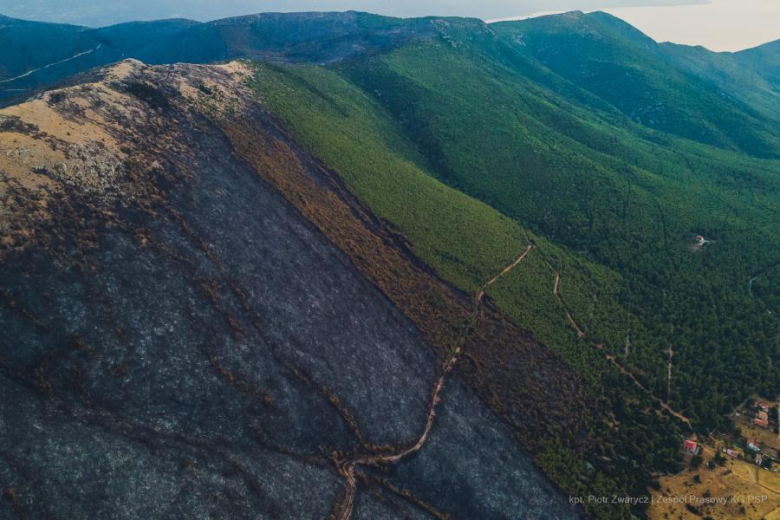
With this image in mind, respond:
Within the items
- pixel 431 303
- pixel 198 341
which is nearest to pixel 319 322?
pixel 198 341

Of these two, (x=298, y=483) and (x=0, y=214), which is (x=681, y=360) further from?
(x=0, y=214)

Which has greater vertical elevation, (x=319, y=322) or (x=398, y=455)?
(x=319, y=322)

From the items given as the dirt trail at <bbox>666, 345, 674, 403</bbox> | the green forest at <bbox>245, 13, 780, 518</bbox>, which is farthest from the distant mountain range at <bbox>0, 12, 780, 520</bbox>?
the green forest at <bbox>245, 13, 780, 518</bbox>

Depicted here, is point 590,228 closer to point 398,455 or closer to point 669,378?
point 669,378

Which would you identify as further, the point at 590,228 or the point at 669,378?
the point at 590,228

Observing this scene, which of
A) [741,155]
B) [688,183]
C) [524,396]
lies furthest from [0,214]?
[741,155]

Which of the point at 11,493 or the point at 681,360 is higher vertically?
the point at 11,493
